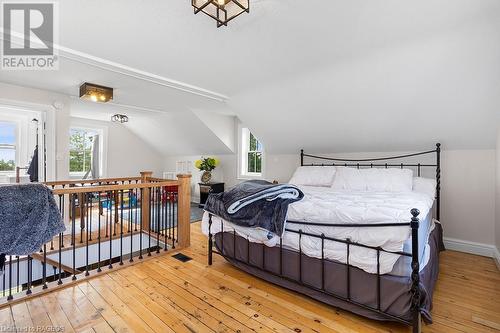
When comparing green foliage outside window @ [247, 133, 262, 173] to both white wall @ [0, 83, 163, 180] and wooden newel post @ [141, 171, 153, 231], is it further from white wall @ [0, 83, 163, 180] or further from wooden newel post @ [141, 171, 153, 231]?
white wall @ [0, 83, 163, 180]

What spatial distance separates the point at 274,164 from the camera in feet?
16.1

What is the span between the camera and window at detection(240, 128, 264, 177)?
5559 mm

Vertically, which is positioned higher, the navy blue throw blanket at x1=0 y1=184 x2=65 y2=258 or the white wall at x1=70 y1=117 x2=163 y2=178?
the white wall at x1=70 y1=117 x2=163 y2=178

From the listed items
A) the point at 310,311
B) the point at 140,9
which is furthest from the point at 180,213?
the point at 140,9

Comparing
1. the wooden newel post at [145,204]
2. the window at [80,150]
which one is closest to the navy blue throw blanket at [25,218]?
the wooden newel post at [145,204]

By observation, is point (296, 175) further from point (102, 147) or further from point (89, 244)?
point (102, 147)

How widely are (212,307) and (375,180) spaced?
243 cm

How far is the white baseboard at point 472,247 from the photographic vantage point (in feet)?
9.34

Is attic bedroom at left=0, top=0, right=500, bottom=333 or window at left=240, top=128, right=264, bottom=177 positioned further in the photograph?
window at left=240, top=128, right=264, bottom=177

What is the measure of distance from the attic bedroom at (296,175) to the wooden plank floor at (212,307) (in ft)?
0.05

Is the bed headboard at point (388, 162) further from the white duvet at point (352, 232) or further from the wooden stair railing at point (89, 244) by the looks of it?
the wooden stair railing at point (89, 244)
